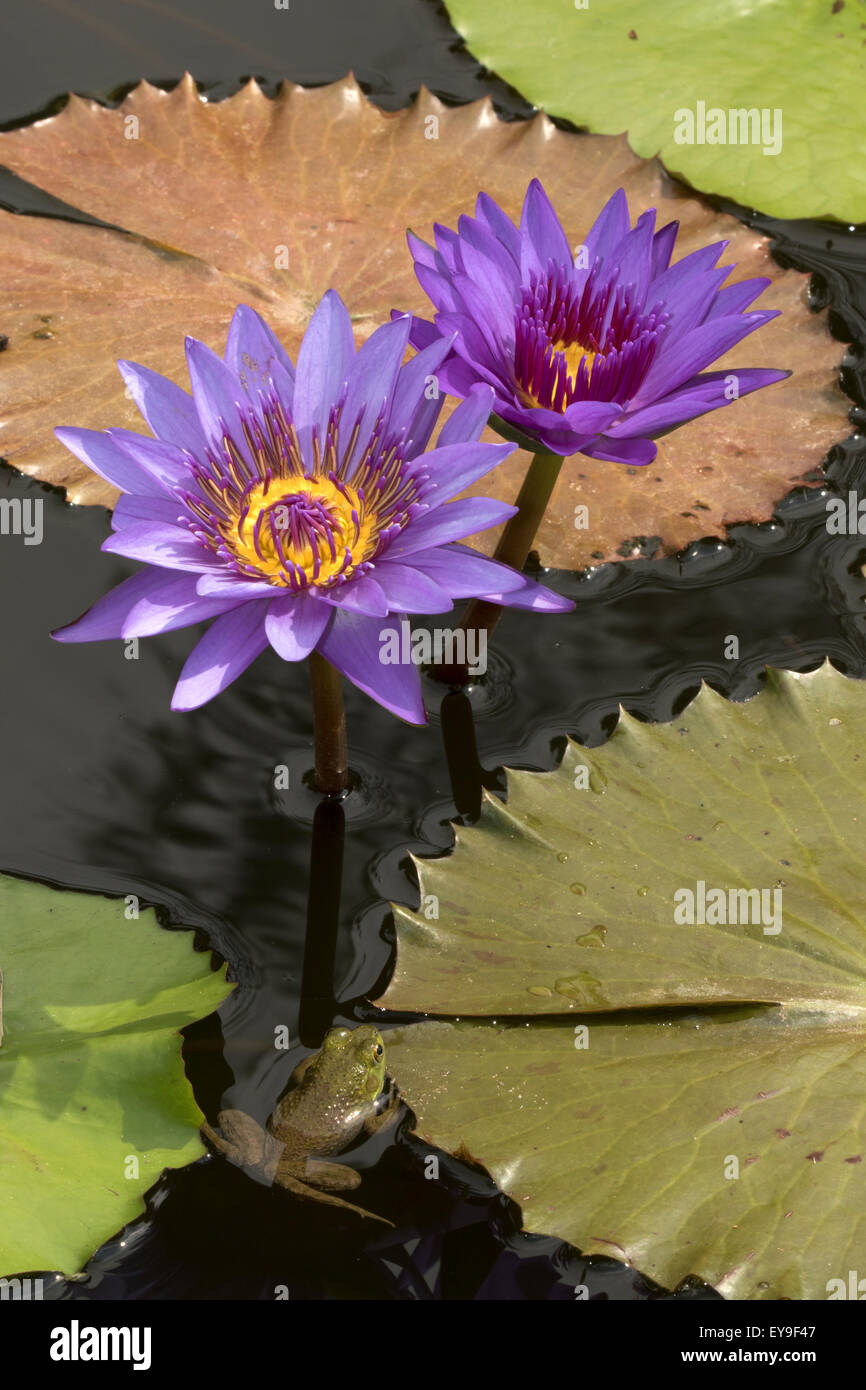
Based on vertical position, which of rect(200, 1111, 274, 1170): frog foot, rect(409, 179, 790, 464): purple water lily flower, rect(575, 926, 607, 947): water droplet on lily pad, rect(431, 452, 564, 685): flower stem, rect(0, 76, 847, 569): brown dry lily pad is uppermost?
rect(0, 76, 847, 569): brown dry lily pad

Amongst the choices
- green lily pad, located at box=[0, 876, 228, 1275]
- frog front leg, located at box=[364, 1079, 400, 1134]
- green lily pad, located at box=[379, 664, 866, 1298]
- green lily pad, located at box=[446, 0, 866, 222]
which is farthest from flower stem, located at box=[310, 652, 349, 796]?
green lily pad, located at box=[446, 0, 866, 222]

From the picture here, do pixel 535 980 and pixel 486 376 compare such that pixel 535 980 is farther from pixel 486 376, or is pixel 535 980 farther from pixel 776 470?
pixel 776 470

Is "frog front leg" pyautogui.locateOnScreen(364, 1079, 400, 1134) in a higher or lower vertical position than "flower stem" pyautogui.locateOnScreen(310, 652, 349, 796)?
lower

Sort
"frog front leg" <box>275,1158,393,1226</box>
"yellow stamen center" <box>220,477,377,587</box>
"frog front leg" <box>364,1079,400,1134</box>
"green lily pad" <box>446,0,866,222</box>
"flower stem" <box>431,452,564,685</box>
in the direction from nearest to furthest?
"yellow stamen center" <box>220,477,377,587</box>, "frog front leg" <box>275,1158,393,1226</box>, "frog front leg" <box>364,1079,400,1134</box>, "flower stem" <box>431,452,564,685</box>, "green lily pad" <box>446,0,866,222</box>

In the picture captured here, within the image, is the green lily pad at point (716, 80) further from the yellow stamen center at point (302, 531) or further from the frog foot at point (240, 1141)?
the frog foot at point (240, 1141)

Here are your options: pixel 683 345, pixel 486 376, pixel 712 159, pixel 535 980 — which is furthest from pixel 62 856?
pixel 712 159

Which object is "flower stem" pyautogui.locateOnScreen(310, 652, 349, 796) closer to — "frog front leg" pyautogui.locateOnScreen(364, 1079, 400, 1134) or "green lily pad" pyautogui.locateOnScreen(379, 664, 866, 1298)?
"green lily pad" pyautogui.locateOnScreen(379, 664, 866, 1298)

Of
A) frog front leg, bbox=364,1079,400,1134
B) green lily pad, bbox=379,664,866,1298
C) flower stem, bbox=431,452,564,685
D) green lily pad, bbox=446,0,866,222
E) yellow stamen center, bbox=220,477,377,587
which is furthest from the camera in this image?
green lily pad, bbox=446,0,866,222

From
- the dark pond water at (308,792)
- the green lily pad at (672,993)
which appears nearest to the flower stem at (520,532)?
the dark pond water at (308,792)
